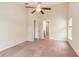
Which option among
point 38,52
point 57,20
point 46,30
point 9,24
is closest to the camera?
point 38,52

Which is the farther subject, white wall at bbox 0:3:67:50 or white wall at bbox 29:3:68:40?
white wall at bbox 29:3:68:40

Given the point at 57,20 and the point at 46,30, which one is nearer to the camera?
the point at 46,30

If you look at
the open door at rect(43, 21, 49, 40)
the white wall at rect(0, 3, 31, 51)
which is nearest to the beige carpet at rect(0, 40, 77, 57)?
the white wall at rect(0, 3, 31, 51)

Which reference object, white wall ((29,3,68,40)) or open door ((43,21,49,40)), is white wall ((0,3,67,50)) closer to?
white wall ((29,3,68,40))

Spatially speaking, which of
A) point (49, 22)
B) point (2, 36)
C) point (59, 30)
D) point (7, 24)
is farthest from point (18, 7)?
point (59, 30)

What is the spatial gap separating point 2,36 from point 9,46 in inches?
29.2

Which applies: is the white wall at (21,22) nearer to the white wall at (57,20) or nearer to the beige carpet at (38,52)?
the white wall at (57,20)

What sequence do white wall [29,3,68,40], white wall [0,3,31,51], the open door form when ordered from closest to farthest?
white wall [0,3,31,51] → the open door → white wall [29,3,68,40]

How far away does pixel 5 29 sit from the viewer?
536 centimetres

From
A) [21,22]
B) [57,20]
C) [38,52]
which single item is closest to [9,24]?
[21,22]

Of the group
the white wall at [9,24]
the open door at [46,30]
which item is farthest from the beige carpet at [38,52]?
the open door at [46,30]

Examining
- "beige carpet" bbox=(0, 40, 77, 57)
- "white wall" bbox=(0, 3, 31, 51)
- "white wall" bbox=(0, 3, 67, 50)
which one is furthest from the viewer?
"white wall" bbox=(0, 3, 67, 50)

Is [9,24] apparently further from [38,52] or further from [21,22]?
[38,52]

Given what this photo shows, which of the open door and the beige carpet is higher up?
→ the open door
